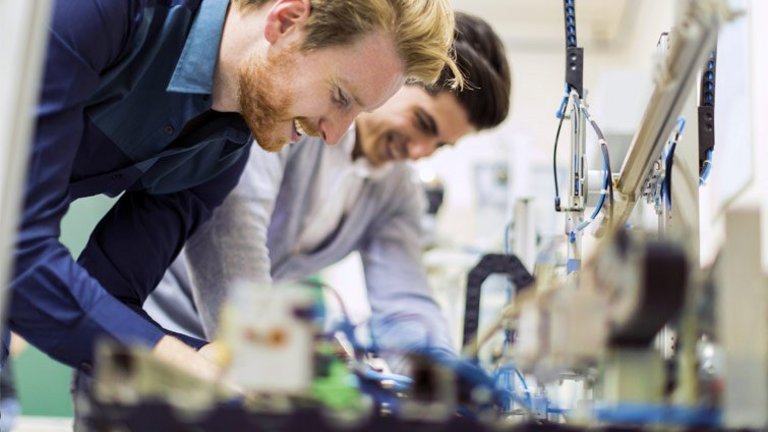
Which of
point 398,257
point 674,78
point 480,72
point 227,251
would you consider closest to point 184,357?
point 674,78

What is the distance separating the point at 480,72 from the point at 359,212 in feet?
1.61

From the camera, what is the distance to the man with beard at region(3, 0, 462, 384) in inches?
41.5

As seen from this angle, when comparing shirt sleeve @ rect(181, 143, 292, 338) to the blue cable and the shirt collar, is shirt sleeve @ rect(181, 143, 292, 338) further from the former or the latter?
the blue cable

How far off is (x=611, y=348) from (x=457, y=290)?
2795mm

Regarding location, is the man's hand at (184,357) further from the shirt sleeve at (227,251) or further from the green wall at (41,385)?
the green wall at (41,385)

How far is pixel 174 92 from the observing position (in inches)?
51.4

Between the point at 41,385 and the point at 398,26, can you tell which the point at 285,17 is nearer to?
the point at 398,26

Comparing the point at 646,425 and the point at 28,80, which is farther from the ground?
the point at 28,80

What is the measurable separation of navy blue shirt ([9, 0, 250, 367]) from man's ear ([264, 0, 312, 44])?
72 millimetres

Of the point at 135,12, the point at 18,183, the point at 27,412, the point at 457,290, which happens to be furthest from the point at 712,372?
the point at 457,290

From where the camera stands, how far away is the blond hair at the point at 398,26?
4.24 feet

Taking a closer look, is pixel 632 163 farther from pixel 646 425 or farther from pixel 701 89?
pixel 646 425

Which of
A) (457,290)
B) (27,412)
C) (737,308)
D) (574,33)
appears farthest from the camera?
(457,290)

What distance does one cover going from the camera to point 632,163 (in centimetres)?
112
